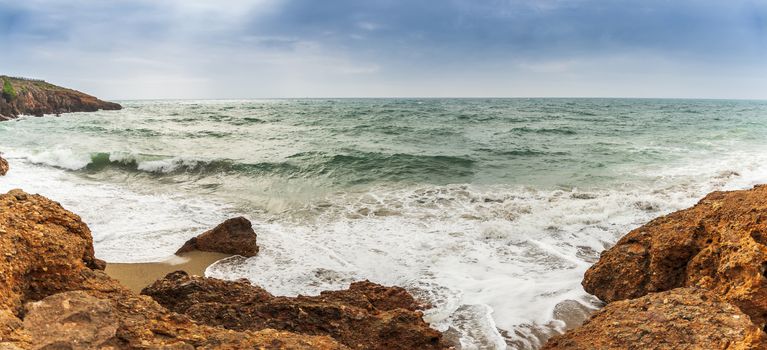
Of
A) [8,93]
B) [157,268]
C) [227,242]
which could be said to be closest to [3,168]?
[157,268]

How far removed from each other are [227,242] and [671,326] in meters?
6.54

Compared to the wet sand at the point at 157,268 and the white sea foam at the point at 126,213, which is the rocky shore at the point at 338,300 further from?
the white sea foam at the point at 126,213

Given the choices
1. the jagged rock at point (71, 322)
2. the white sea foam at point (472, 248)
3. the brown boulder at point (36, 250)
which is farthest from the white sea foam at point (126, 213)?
the jagged rock at point (71, 322)

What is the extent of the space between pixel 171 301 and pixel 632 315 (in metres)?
4.28

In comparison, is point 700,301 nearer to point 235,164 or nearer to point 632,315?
point 632,315

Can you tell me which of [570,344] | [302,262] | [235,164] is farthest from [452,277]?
[235,164]

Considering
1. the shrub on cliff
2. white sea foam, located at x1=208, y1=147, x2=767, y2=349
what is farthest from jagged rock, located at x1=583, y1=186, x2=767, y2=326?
the shrub on cliff

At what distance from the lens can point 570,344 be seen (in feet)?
11.8

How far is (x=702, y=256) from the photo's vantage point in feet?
14.8

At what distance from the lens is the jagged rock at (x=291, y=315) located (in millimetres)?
3783

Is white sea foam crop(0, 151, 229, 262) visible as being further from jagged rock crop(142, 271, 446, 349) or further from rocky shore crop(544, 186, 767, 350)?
rocky shore crop(544, 186, 767, 350)

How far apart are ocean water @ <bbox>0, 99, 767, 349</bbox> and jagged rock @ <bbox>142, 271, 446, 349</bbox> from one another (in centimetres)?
99

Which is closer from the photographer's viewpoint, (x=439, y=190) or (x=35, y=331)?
(x=35, y=331)

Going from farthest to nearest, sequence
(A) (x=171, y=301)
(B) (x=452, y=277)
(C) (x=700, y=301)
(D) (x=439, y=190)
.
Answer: (D) (x=439, y=190) < (B) (x=452, y=277) < (A) (x=171, y=301) < (C) (x=700, y=301)
